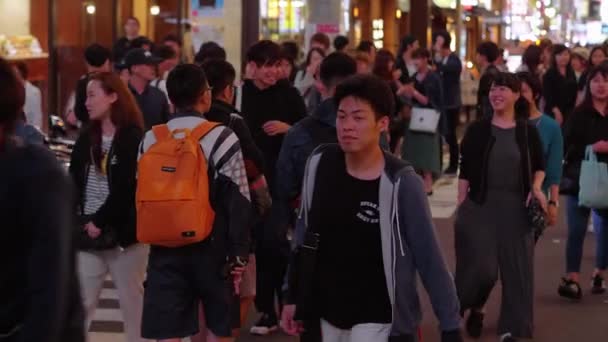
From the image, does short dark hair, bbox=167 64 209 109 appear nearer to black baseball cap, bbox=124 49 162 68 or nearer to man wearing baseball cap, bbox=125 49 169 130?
man wearing baseball cap, bbox=125 49 169 130

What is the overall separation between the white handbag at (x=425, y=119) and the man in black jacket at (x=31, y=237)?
14397mm

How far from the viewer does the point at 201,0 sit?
18219mm

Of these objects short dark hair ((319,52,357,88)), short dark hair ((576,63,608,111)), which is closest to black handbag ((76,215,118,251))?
short dark hair ((319,52,357,88))

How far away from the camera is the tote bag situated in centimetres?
1095

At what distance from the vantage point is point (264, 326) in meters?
9.78

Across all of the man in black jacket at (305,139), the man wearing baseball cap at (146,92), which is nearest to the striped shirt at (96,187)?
the man in black jacket at (305,139)

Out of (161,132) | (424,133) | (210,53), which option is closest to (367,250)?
(161,132)

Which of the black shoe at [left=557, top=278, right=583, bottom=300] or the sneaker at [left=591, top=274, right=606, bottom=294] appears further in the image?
the sneaker at [left=591, top=274, right=606, bottom=294]

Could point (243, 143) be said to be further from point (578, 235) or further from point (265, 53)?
point (578, 235)

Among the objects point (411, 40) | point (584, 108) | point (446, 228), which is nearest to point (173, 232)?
point (584, 108)

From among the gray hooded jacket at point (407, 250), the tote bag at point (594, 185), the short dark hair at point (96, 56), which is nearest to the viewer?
the gray hooded jacket at point (407, 250)

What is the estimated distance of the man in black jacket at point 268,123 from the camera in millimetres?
9633

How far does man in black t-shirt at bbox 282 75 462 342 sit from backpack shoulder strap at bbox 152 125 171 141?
1.41 meters

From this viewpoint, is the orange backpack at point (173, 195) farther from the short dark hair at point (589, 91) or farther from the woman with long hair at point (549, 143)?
the short dark hair at point (589, 91)
